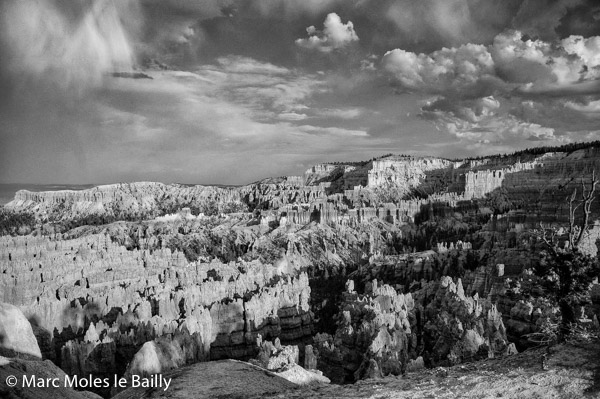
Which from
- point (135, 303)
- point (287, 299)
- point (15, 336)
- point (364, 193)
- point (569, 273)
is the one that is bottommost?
point (287, 299)

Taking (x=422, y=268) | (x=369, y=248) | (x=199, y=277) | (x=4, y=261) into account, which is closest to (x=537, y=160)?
(x=369, y=248)

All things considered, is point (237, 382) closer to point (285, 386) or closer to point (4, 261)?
point (285, 386)

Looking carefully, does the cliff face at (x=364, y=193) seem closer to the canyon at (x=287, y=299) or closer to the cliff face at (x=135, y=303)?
the canyon at (x=287, y=299)

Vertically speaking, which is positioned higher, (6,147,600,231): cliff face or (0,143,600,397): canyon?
(6,147,600,231): cliff face

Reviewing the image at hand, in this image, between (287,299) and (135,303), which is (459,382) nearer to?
(287,299)

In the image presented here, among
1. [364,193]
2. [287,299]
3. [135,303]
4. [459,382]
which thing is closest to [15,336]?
[459,382]

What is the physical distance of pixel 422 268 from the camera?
43.1 meters

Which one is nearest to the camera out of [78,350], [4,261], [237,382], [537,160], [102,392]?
[237,382]

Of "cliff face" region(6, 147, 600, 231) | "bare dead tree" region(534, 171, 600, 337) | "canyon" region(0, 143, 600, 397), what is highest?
"cliff face" region(6, 147, 600, 231)

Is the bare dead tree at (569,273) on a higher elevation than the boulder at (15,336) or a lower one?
higher

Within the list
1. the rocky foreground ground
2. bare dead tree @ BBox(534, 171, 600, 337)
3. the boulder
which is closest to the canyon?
the boulder

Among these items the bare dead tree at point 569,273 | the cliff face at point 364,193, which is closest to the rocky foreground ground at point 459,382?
the bare dead tree at point 569,273

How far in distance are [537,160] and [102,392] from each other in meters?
125

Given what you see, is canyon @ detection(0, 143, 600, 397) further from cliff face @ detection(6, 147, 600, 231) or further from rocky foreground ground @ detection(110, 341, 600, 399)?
cliff face @ detection(6, 147, 600, 231)
